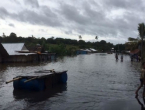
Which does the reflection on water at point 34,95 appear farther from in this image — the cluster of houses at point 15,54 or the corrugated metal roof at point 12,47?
the corrugated metal roof at point 12,47

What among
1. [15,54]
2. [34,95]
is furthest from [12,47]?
[34,95]

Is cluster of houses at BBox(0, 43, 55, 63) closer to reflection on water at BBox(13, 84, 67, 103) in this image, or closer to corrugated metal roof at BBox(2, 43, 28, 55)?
corrugated metal roof at BBox(2, 43, 28, 55)

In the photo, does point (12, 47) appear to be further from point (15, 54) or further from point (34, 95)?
point (34, 95)

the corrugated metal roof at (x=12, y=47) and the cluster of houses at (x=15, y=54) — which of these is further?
the corrugated metal roof at (x=12, y=47)

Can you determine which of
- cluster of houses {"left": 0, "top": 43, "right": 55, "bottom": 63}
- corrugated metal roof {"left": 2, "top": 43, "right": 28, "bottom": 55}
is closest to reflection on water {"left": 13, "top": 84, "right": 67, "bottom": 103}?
cluster of houses {"left": 0, "top": 43, "right": 55, "bottom": 63}

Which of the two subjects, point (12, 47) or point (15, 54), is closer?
point (15, 54)

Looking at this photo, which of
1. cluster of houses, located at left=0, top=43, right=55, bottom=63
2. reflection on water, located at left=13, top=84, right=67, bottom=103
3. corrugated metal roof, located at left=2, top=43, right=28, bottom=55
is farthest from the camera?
corrugated metal roof, located at left=2, top=43, right=28, bottom=55

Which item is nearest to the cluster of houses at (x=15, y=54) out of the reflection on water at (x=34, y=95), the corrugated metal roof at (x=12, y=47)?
the corrugated metal roof at (x=12, y=47)

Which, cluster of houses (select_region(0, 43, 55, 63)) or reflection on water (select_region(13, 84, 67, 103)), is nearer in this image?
reflection on water (select_region(13, 84, 67, 103))

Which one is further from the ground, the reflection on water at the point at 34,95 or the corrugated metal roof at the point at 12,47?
the corrugated metal roof at the point at 12,47

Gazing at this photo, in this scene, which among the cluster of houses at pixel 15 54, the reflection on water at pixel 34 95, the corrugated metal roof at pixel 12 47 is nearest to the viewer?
the reflection on water at pixel 34 95

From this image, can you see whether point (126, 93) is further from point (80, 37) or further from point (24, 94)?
point (80, 37)

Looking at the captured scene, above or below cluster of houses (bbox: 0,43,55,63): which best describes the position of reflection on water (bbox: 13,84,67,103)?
below

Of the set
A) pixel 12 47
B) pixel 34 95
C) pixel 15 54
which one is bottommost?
pixel 34 95
